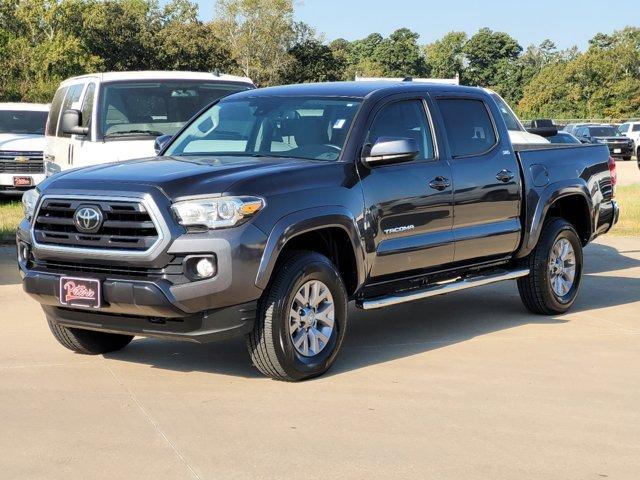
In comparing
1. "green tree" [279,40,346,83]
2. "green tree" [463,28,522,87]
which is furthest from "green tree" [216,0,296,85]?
"green tree" [463,28,522,87]

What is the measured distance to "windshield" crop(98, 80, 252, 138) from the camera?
1191cm

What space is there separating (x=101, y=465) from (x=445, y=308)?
510 cm

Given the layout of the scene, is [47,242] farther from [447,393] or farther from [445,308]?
[445,308]

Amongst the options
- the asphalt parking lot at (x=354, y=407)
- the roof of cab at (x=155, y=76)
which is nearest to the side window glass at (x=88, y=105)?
the roof of cab at (x=155, y=76)

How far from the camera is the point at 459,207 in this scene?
817 centimetres

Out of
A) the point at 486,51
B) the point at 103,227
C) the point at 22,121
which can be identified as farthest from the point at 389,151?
the point at 486,51

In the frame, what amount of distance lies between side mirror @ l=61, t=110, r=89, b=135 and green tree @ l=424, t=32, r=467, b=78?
429 feet

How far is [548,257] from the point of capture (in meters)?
9.12

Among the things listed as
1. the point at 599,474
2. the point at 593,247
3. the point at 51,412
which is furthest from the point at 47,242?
the point at 593,247

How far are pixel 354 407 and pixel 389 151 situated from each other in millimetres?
1861

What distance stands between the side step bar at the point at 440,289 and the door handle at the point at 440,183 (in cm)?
72

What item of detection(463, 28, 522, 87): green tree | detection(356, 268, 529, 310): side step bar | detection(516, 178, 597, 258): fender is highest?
detection(463, 28, 522, 87): green tree

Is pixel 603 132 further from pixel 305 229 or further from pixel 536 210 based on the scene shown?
pixel 305 229

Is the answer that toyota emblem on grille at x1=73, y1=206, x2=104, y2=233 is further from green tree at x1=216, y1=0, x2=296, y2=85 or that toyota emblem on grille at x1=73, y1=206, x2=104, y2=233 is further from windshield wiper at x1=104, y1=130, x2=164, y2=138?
green tree at x1=216, y1=0, x2=296, y2=85
